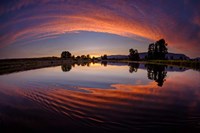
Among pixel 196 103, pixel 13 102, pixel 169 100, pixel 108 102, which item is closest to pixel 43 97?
pixel 13 102

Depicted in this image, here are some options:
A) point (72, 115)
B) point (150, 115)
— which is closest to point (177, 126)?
point (150, 115)

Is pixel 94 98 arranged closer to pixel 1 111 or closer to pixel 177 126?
pixel 1 111

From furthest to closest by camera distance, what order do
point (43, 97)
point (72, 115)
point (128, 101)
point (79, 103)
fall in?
point (43, 97)
point (128, 101)
point (79, 103)
point (72, 115)

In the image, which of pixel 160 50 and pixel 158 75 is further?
pixel 160 50

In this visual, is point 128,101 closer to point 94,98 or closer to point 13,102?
point 94,98

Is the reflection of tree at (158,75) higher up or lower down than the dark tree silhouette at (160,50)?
lower down

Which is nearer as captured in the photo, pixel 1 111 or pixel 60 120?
pixel 60 120

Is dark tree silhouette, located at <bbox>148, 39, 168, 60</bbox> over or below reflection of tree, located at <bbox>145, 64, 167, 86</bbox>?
over

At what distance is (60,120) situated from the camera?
7.88 meters

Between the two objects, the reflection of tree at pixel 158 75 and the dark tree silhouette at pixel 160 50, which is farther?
the dark tree silhouette at pixel 160 50

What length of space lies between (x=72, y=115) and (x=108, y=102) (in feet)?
9.82

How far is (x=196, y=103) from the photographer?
11.4 m

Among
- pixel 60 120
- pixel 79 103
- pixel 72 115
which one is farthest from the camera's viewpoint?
pixel 79 103

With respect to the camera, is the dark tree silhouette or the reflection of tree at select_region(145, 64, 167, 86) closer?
the reflection of tree at select_region(145, 64, 167, 86)
